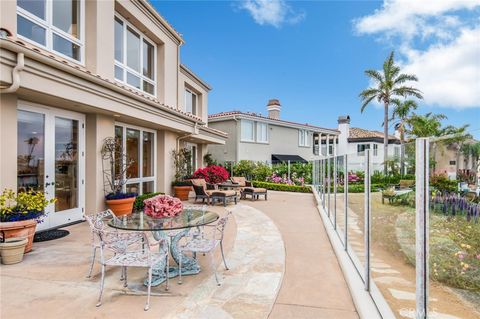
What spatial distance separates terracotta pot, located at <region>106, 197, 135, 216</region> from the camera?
8766mm

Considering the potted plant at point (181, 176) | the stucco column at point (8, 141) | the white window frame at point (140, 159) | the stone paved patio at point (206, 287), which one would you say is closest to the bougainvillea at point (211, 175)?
the potted plant at point (181, 176)

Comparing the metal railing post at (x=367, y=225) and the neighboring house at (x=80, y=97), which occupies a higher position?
the neighboring house at (x=80, y=97)

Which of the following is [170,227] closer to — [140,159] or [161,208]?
[161,208]

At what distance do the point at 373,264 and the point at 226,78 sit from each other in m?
23.2

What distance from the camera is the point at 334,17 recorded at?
14.9 m

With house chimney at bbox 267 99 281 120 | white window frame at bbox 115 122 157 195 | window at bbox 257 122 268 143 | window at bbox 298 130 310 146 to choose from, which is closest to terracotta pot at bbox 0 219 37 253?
white window frame at bbox 115 122 157 195

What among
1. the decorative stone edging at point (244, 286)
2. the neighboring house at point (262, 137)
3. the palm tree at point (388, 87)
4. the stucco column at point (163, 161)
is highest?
the palm tree at point (388, 87)

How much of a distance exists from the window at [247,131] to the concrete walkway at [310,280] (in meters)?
14.4

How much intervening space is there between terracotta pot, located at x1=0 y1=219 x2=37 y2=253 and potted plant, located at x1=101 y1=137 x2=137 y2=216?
3.04 m

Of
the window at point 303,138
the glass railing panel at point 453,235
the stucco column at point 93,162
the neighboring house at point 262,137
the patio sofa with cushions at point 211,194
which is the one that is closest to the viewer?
the glass railing panel at point 453,235

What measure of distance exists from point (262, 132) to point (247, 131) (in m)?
1.96

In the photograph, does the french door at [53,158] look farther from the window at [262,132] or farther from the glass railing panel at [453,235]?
the window at [262,132]

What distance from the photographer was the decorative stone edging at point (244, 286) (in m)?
3.68

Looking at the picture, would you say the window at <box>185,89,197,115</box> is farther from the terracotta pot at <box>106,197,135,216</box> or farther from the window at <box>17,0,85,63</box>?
the terracotta pot at <box>106,197,135,216</box>
